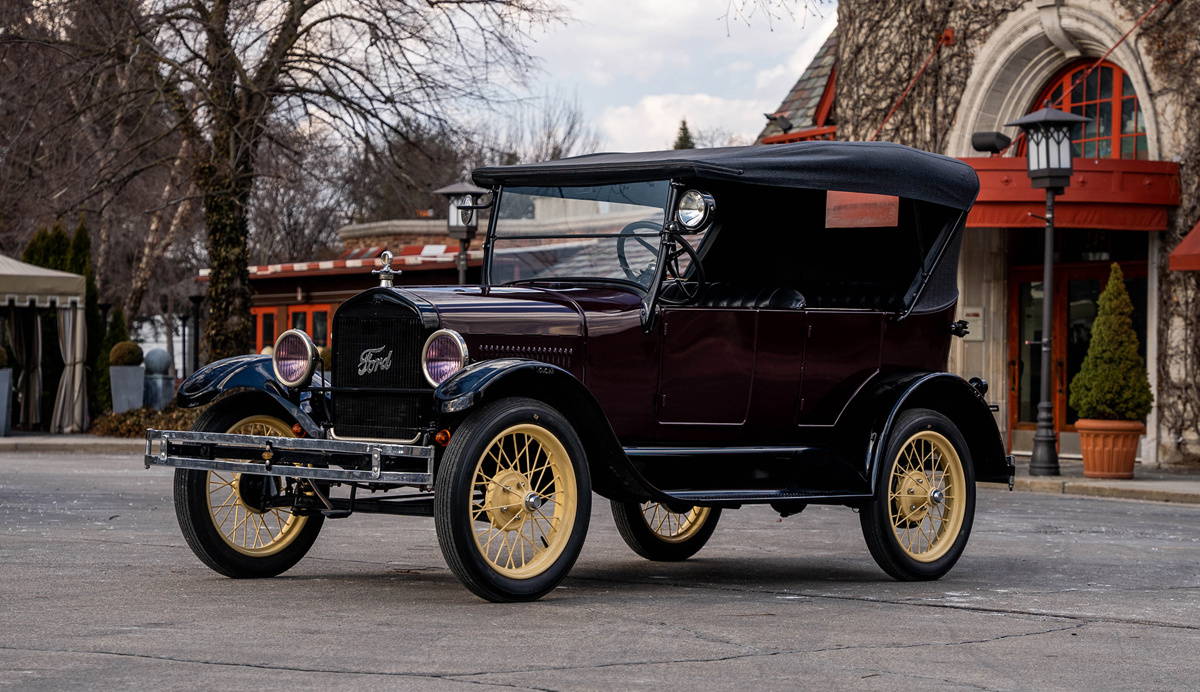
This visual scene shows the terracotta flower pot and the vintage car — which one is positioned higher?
the vintage car

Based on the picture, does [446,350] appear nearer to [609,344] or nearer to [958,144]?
[609,344]

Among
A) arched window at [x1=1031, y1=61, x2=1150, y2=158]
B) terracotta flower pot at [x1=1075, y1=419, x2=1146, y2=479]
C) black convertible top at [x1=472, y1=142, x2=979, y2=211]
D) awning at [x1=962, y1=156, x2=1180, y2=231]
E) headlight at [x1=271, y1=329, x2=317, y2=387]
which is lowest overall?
terracotta flower pot at [x1=1075, y1=419, x2=1146, y2=479]

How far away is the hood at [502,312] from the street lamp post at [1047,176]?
11.2 meters

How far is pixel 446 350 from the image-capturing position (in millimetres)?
6738

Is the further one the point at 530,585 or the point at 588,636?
the point at 530,585

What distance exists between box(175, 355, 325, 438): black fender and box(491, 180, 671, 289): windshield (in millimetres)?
1349

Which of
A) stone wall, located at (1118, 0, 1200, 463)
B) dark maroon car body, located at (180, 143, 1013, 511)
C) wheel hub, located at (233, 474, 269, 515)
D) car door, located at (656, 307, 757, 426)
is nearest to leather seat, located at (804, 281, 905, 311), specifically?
dark maroon car body, located at (180, 143, 1013, 511)

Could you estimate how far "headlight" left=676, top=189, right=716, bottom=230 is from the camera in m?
7.39

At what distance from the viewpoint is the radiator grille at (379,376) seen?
6863 millimetres

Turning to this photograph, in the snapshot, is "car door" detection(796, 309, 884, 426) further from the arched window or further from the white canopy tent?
the white canopy tent

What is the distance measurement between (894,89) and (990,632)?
17135mm

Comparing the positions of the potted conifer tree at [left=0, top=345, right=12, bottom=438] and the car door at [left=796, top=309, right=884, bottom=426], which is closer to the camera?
the car door at [left=796, top=309, right=884, bottom=426]

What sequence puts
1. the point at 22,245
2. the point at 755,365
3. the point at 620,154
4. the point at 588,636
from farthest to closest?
the point at 22,245 < the point at 620,154 < the point at 755,365 < the point at 588,636

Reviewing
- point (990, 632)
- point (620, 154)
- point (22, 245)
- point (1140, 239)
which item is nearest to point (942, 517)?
point (990, 632)
